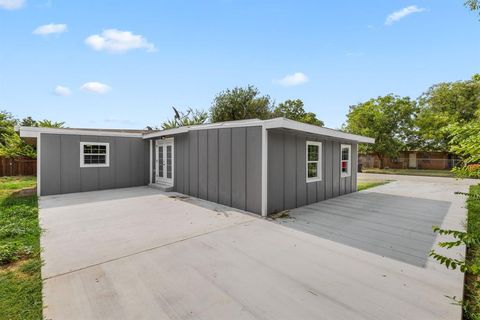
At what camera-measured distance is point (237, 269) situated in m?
2.93

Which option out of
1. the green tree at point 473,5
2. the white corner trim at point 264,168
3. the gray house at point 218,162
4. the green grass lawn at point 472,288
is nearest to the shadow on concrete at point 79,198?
the gray house at point 218,162

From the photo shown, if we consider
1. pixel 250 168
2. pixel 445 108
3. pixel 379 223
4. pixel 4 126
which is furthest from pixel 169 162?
pixel 445 108

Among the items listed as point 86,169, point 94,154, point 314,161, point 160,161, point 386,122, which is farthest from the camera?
point 386,122

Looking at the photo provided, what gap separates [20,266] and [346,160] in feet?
30.2

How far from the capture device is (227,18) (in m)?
9.91

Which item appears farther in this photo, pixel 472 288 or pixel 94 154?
pixel 94 154

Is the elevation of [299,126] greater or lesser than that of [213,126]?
lesser

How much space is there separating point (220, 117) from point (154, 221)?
64.9ft

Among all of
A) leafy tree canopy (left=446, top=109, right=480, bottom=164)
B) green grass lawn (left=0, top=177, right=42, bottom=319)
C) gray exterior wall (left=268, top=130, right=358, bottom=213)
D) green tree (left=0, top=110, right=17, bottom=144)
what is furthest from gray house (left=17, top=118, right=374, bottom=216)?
green tree (left=0, top=110, right=17, bottom=144)

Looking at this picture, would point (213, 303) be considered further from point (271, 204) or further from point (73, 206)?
point (73, 206)

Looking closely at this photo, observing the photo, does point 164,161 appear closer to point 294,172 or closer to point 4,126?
point 294,172

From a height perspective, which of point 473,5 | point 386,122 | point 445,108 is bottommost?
point 386,122

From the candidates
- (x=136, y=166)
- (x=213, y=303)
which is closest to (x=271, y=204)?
(x=213, y=303)

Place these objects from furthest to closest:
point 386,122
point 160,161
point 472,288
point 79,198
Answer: point 386,122, point 160,161, point 79,198, point 472,288
